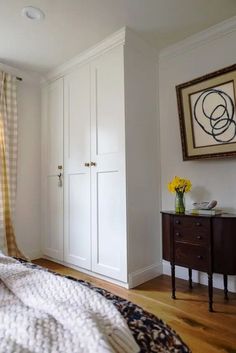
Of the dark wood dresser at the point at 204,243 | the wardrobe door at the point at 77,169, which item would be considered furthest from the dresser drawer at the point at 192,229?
the wardrobe door at the point at 77,169

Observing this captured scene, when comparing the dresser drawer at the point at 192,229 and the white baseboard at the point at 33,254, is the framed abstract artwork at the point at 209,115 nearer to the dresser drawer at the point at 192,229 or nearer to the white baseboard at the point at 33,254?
the dresser drawer at the point at 192,229

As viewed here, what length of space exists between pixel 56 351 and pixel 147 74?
2599mm

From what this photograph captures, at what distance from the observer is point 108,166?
8.22 feet

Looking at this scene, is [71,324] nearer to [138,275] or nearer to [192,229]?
[192,229]

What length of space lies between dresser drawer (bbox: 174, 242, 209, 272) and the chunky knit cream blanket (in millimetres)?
1421

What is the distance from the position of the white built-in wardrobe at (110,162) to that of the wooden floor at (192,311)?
0.14m

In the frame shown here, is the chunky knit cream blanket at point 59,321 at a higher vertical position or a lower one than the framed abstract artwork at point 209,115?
lower

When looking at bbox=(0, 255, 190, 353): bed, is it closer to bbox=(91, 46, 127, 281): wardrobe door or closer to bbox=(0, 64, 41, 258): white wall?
bbox=(91, 46, 127, 281): wardrobe door

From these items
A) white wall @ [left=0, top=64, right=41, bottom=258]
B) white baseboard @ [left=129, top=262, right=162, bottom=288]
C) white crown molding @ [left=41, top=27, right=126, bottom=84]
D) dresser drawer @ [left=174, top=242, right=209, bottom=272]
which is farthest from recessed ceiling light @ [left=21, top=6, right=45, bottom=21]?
white baseboard @ [left=129, top=262, right=162, bottom=288]

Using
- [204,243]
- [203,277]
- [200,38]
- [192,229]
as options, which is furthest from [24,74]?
[203,277]

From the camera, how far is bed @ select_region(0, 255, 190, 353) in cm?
55

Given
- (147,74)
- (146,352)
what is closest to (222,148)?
(147,74)

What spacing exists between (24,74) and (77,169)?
1466 millimetres

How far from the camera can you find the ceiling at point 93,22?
200 centimetres
